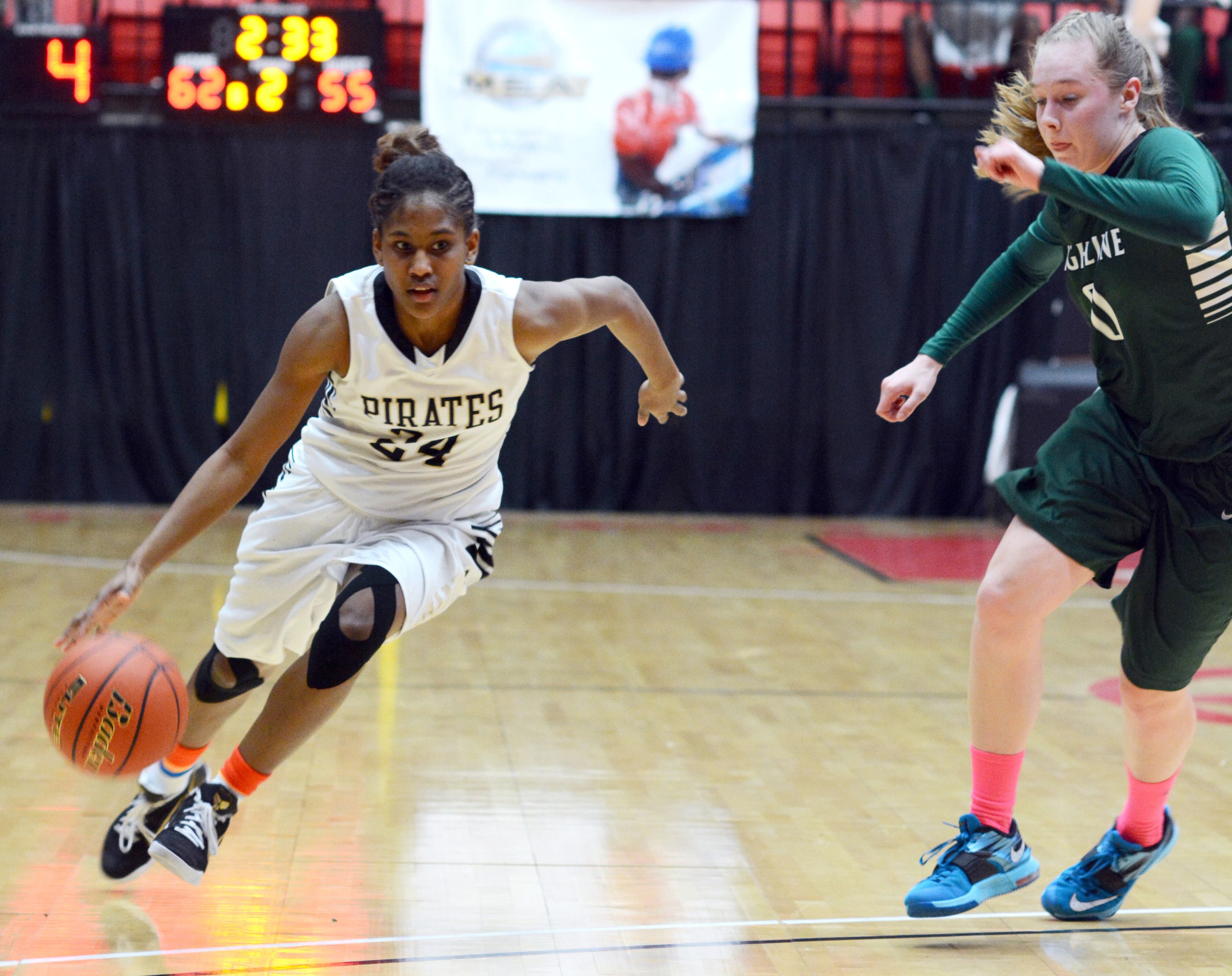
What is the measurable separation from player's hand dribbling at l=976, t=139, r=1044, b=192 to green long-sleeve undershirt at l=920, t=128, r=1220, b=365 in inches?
0.6

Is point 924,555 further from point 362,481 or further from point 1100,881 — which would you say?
point 362,481

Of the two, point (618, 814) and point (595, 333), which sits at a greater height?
point (595, 333)

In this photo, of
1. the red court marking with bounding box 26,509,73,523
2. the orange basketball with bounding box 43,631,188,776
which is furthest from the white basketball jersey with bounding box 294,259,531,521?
the red court marking with bounding box 26,509,73,523

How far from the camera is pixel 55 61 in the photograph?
876 centimetres

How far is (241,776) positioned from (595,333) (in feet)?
23.1

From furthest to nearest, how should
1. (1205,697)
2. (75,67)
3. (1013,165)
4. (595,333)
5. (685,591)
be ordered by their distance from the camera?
(595,333) < (75,67) < (685,591) < (1205,697) < (1013,165)

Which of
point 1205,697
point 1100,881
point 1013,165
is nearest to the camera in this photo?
point 1013,165

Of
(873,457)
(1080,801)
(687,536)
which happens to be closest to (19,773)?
(1080,801)

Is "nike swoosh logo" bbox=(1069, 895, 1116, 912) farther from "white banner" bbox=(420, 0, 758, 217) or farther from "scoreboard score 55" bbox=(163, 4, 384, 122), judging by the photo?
"white banner" bbox=(420, 0, 758, 217)

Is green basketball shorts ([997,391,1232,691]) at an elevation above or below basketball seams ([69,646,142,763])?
above

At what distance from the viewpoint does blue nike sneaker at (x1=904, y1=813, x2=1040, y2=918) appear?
2467 millimetres

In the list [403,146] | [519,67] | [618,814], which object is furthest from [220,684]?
[519,67]

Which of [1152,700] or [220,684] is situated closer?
[1152,700]

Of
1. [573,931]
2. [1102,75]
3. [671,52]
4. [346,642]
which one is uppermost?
[671,52]
